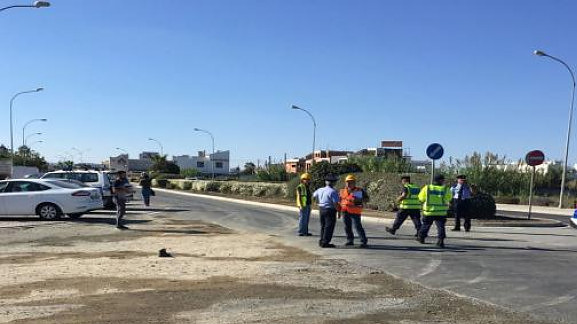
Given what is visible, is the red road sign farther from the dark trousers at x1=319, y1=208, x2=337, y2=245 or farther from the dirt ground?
the dirt ground

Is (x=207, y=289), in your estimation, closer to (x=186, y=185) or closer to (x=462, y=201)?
(x=462, y=201)

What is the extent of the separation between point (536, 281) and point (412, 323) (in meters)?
3.67

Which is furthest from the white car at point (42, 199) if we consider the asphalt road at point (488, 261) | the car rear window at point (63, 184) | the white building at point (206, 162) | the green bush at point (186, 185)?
the white building at point (206, 162)

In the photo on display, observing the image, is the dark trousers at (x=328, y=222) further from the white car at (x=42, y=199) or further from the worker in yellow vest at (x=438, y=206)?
the white car at (x=42, y=199)

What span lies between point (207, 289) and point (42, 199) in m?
12.8

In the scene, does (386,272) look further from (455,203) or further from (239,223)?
(239,223)

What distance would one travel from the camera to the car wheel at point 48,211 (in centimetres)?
1912

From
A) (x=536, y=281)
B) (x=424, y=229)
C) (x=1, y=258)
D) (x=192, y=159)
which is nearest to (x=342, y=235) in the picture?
(x=424, y=229)

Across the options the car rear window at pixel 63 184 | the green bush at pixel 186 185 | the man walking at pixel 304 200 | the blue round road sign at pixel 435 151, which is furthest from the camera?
the green bush at pixel 186 185

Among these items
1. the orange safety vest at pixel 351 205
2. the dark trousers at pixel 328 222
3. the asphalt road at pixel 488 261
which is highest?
the orange safety vest at pixel 351 205

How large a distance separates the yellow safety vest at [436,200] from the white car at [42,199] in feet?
36.8

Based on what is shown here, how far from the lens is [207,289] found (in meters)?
8.10

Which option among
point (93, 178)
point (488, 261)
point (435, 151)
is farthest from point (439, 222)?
point (93, 178)

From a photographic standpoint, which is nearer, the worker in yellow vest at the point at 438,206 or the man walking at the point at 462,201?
the worker in yellow vest at the point at 438,206
